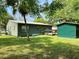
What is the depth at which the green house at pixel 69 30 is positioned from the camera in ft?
101

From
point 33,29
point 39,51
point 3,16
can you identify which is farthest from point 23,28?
point 39,51

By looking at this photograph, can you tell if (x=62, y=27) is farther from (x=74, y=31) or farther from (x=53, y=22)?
(x=53, y=22)

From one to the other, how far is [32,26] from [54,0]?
83.4 feet

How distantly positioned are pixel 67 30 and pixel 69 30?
40 centimetres

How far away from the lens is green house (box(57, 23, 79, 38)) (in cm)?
3066

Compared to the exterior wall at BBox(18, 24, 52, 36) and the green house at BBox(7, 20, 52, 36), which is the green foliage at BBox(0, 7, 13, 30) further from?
the exterior wall at BBox(18, 24, 52, 36)

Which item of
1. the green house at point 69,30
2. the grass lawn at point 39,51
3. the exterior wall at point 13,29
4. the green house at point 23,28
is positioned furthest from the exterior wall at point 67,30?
the grass lawn at point 39,51

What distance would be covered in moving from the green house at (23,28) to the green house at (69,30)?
7550 millimetres

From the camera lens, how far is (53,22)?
4738cm

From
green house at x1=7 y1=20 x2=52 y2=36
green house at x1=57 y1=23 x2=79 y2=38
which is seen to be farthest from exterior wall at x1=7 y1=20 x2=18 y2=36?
green house at x1=57 y1=23 x2=79 y2=38

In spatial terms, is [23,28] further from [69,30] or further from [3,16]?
[3,16]

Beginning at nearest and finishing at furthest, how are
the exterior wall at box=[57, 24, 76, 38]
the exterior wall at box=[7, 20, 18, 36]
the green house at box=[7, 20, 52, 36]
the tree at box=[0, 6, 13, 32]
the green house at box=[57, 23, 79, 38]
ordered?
1. the tree at box=[0, 6, 13, 32]
2. the green house at box=[57, 23, 79, 38]
3. the exterior wall at box=[57, 24, 76, 38]
4. the green house at box=[7, 20, 52, 36]
5. the exterior wall at box=[7, 20, 18, 36]

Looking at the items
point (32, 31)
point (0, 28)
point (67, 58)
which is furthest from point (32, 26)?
point (67, 58)

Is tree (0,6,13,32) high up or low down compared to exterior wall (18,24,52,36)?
up
